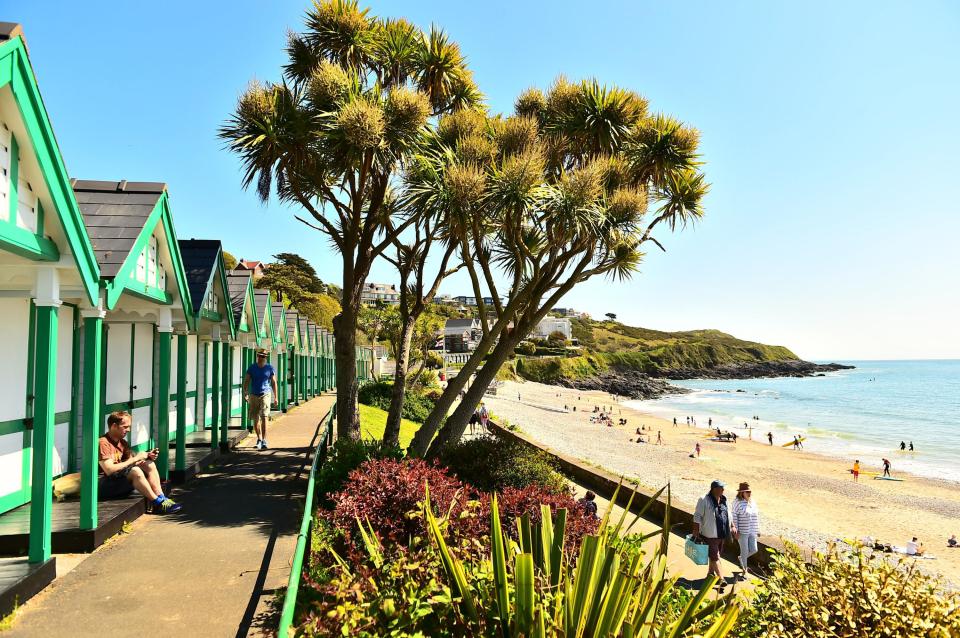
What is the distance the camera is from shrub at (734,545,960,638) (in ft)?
12.5

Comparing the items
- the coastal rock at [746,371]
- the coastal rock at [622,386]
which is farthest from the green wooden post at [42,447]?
the coastal rock at [746,371]

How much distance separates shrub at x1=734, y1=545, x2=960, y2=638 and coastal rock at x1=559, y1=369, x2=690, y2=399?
3261 inches

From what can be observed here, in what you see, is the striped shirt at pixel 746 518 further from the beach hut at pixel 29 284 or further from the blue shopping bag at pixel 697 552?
the beach hut at pixel 29 284

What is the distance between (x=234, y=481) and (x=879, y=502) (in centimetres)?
2363

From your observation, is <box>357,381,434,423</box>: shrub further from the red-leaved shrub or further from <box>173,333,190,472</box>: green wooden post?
the red-leaved shrub

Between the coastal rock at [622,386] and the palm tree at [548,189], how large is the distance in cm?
7594

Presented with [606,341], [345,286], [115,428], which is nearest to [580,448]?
[345,286]

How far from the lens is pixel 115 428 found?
7223 mm

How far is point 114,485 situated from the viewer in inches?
290

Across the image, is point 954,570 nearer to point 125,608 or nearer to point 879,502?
Answer: point 879,502

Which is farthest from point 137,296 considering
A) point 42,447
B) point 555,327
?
point 555,327

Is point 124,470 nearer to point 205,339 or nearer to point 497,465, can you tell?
point 497,465

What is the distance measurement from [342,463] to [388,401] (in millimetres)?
20031

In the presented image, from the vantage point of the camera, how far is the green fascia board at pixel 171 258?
20.4ft
